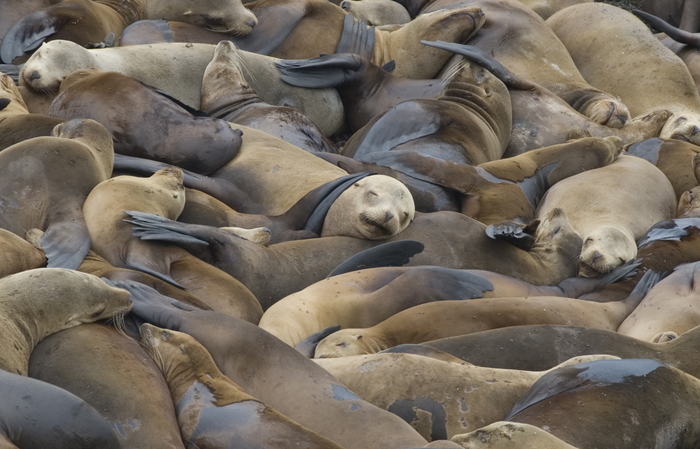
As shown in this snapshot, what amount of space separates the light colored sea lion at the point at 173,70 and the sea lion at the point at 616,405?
384 centimetres

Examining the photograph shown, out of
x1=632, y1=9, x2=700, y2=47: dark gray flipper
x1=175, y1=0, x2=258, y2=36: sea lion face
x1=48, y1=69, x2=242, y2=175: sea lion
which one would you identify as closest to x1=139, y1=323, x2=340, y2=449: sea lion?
x1=48, y1=69, x2=242, y2=175: sea lion

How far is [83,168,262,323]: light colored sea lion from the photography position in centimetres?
410

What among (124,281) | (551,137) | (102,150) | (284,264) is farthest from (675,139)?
(124,281)

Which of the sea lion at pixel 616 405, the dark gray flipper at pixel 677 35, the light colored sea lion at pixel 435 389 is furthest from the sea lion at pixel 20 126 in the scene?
the dark gray flipper at pixel 677 35

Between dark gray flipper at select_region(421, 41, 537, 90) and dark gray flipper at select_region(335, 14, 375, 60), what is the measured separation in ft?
1.87

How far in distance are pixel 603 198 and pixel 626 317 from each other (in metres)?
1.39

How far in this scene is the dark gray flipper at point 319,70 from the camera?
22.6 ft

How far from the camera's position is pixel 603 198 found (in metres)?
5.84

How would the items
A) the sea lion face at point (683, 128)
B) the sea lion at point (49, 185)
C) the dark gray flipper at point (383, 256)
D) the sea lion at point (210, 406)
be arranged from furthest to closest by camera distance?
the sea lion face at point (683, 128) → the dark gray flipper at point (383, 256) → the sea lion at point (49, 185) → the sea lion at point (210, 406)

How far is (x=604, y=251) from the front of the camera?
5.06m

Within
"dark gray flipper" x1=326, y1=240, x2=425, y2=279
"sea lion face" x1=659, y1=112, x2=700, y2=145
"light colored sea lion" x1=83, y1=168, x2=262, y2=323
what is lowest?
"sea lion face" x1=659, y1=112, x2=700, y2=145

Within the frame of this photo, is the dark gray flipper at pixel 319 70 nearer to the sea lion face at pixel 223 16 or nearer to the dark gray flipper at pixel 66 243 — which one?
the sea lion face at pixel 223 16

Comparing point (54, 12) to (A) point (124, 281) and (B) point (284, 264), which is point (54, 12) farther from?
(A) point (124, 281)

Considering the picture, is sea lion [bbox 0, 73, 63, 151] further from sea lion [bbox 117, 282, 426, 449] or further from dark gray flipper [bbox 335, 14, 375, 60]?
dark gray flipper [bbox 335, 14, 375, 60]
